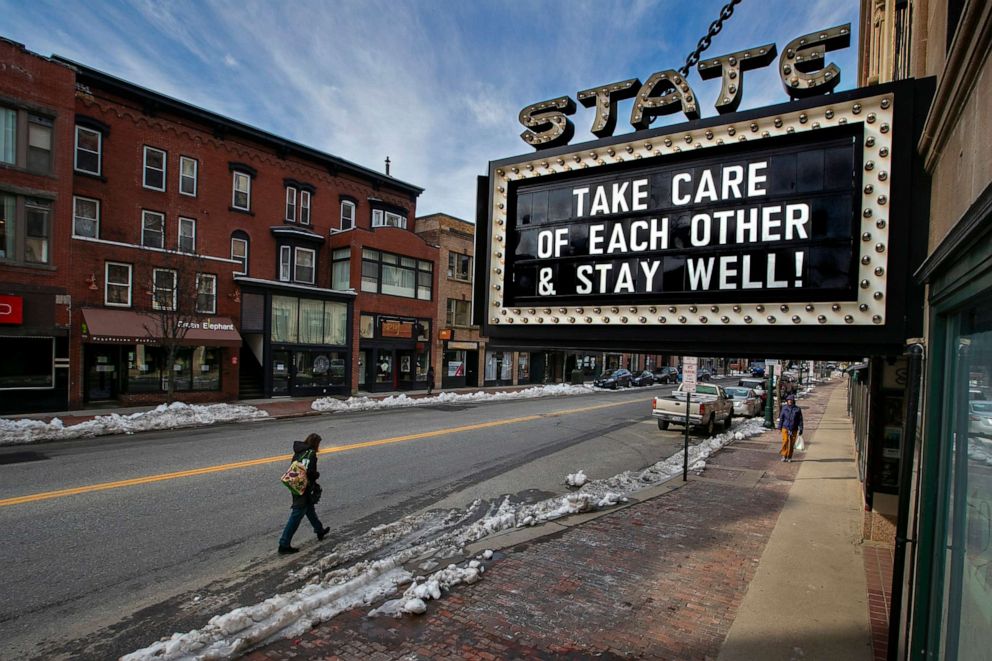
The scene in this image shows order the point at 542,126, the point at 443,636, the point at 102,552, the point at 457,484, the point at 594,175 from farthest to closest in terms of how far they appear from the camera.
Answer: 1. the point at 457,484
2. the point at 102,552
3. the point at 443,636
4. the point at 542,126
5. the point at 594,175

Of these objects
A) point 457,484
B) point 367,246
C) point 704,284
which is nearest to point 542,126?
point 704,284

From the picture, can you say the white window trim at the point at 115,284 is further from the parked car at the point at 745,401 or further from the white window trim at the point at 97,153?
the parked car at the point at 745,401

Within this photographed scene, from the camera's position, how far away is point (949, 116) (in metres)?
2.47

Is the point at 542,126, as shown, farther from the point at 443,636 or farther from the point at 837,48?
the point at 443,636

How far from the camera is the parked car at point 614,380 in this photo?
41.7 m

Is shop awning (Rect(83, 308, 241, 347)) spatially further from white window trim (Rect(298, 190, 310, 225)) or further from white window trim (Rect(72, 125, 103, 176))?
white window trim (Rect(298, 190, 310, 225))

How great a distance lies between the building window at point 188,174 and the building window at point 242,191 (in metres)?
1.90

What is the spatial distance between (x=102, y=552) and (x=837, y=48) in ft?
29.0

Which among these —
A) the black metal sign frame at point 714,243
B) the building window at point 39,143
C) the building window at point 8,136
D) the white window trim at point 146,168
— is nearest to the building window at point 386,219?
the white window trim at point 146,168

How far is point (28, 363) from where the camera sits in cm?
1984

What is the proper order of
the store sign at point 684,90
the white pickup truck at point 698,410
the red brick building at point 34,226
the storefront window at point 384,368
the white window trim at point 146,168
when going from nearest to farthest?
1. the store sign at point 684,90
2. the white pickup truck at point 698,410
3. the red brick building at point 34,226
4. the white window trim at point 146,168
5. the storefront window at point 384,368

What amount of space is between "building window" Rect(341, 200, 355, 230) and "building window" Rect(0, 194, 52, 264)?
1469cm

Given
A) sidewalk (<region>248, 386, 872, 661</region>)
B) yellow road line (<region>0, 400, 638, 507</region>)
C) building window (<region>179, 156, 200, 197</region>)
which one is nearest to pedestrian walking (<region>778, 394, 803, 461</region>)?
sidewalk (<region>248, 386, 872, 661</region>)

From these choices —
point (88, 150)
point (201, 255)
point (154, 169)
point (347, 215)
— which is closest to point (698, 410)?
point (201, 255)
